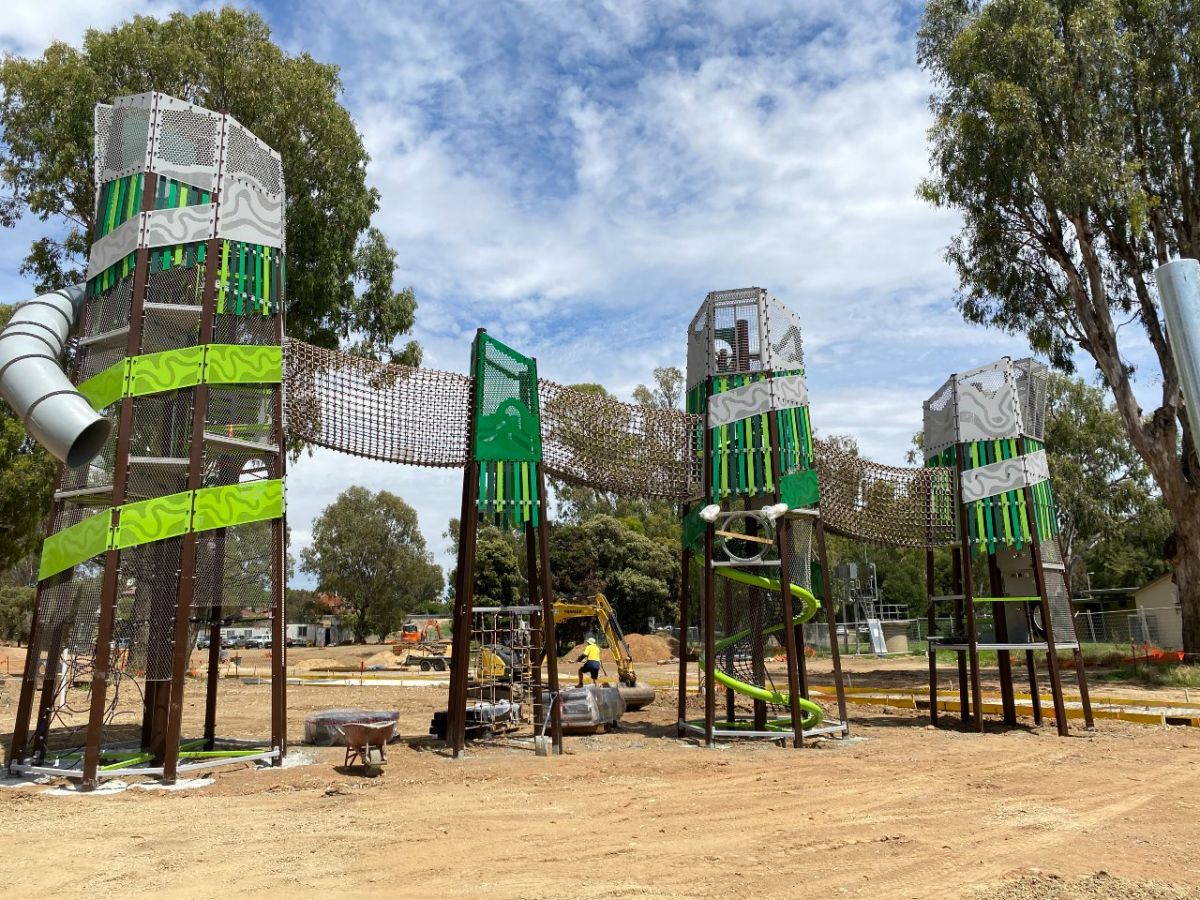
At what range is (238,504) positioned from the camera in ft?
30.1

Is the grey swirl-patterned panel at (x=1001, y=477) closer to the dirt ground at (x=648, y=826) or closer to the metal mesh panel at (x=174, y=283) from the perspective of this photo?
the dirt ground at (x=648, y=826)

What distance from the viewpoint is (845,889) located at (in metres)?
5.10

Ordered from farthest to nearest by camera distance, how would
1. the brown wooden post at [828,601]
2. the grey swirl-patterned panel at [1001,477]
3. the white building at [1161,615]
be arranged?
the white building at [1161,615] → the grey swirl-patterned panel at [1001,477] → the brown wooden post at [828,601]

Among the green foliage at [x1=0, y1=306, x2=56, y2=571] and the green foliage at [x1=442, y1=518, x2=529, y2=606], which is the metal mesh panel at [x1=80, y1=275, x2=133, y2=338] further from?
the green foliage at [x1=442, y1=518, x2=529, y2=606]

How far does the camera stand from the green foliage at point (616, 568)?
41.4 m

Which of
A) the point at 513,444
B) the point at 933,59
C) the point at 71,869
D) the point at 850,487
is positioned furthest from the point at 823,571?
the point at 933,59

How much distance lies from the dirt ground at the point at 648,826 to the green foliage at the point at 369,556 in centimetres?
4738

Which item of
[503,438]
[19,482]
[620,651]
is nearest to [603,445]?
[503,438]

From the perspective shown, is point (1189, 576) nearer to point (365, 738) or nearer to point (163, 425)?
point (365, 738)

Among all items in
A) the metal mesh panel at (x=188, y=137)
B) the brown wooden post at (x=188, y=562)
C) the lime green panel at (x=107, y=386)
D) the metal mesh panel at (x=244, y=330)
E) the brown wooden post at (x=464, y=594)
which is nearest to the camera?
the brown wooden post at (x=188, y=562)

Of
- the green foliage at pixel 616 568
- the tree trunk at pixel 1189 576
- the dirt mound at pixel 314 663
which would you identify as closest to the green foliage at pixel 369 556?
the dirt mound at pixel 314 663

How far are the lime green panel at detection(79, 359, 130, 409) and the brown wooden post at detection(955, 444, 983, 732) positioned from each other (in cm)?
1080

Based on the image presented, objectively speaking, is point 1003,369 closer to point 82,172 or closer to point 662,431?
point 662,431

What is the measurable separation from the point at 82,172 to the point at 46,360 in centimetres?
857
